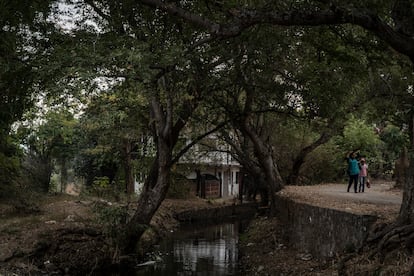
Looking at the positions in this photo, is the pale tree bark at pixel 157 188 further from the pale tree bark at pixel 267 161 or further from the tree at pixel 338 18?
the tree at pixel 338 18

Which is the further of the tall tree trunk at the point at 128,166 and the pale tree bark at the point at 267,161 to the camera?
the tall tree trunk at the point at 128,166

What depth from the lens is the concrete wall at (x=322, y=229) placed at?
11773 mm

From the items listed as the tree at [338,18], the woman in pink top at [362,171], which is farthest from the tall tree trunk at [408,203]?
the woman in pink top at [362,171]

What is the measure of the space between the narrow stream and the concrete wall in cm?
273

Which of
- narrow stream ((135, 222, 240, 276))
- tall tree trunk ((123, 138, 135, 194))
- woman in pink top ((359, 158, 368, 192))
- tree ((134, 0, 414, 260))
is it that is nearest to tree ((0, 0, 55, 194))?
tree ((134, 0, 414, 260))

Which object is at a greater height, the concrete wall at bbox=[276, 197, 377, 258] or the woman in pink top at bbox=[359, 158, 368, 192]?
the woman in pink top at bbox=[359, 158, 368, 192]

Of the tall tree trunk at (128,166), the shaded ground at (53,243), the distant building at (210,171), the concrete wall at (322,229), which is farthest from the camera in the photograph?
the distant building at (210,171)

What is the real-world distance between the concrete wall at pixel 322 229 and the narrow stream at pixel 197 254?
2735 mm

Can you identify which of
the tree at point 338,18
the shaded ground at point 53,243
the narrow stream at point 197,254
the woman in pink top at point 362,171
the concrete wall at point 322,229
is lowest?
the narrow stream at point 197,254

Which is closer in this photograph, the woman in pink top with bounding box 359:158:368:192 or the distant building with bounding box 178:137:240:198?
the woman in pink top with bounding box 359:158:368:192

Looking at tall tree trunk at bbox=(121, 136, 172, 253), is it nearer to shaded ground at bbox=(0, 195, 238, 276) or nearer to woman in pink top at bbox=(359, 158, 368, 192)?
shaded ground at bbox=(0, 195, 238, 276)

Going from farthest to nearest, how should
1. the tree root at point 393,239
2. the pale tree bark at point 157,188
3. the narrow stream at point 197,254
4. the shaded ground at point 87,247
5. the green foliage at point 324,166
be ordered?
1. the green foliage at point 324,166
2. the pale tree bark at point 157,188
3. the narrow stream at point 197,254
4. the shaded ground at point 87,247
5. the tree root at point 393,239

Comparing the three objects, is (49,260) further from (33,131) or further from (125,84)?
(33,131)

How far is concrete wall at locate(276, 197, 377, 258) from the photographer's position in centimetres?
1177
